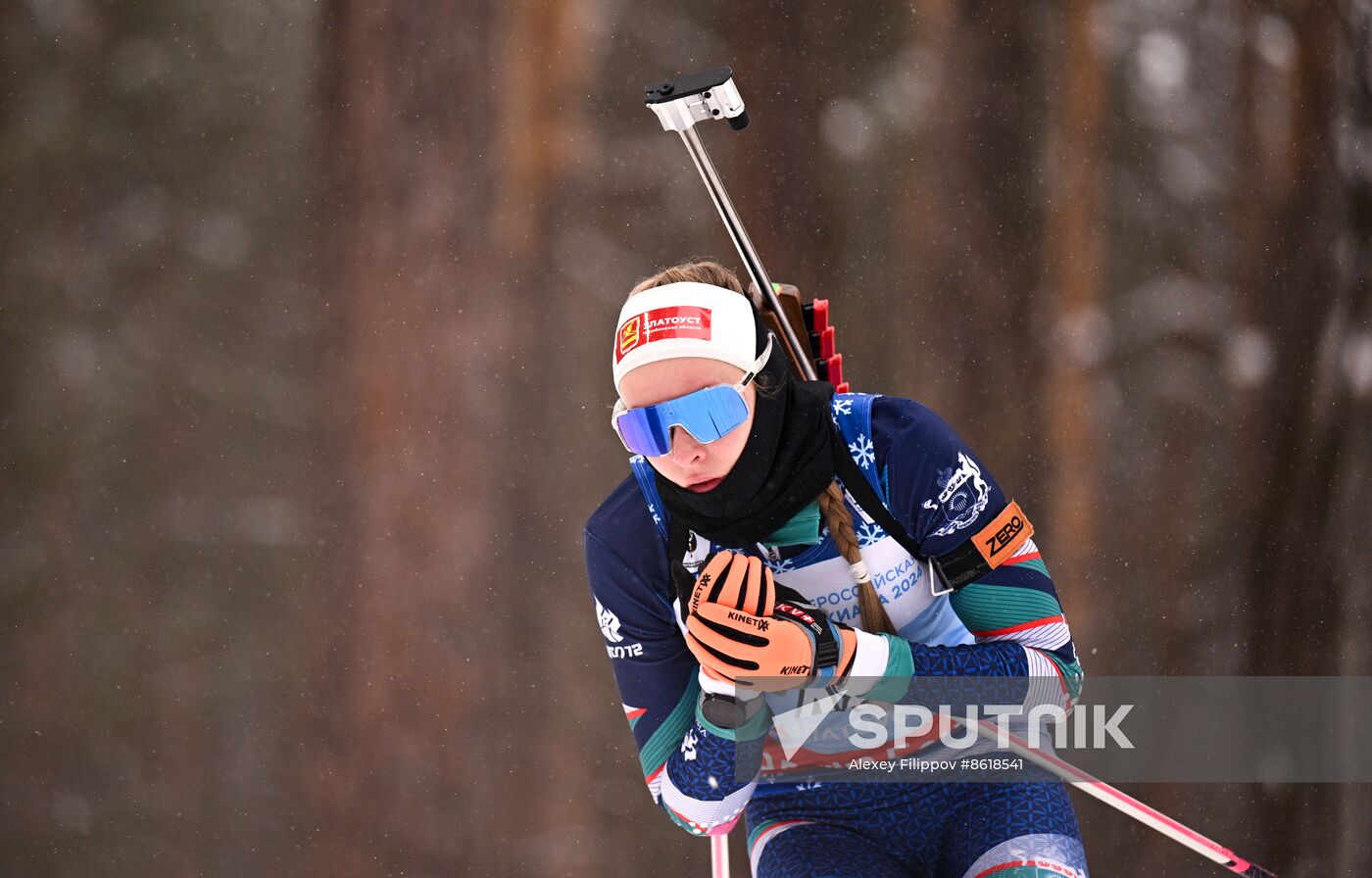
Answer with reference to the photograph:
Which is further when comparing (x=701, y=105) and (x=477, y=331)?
(x=477, y=331)

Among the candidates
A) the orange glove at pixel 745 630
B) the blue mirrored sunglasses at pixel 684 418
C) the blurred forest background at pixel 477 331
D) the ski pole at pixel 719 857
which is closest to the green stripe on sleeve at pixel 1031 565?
the orange glove at pixel 745 630

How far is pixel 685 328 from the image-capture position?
1.58m

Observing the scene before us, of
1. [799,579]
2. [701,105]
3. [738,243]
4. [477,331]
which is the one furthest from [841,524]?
[477,331]

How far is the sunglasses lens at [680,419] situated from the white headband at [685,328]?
74 millimetres

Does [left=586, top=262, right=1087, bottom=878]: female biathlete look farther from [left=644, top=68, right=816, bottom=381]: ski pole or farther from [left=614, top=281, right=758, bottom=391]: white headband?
[left=644, top=68, right=816, bottom=381]: ski pole

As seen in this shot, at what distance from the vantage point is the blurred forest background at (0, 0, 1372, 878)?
295cm

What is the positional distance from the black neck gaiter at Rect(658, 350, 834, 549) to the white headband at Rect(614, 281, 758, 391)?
64mm

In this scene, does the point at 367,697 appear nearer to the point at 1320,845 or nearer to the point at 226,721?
the point at 226,721

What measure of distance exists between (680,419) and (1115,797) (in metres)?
0.94

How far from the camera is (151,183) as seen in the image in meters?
2.95

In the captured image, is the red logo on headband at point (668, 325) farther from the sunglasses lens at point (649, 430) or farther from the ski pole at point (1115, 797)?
the ski pole at point (1115, 797)

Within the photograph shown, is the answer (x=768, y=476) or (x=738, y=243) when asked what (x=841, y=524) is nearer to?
(x=768, y=476)

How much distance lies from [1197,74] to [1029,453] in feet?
3.39

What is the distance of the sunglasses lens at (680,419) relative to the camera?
1524 millimetres
